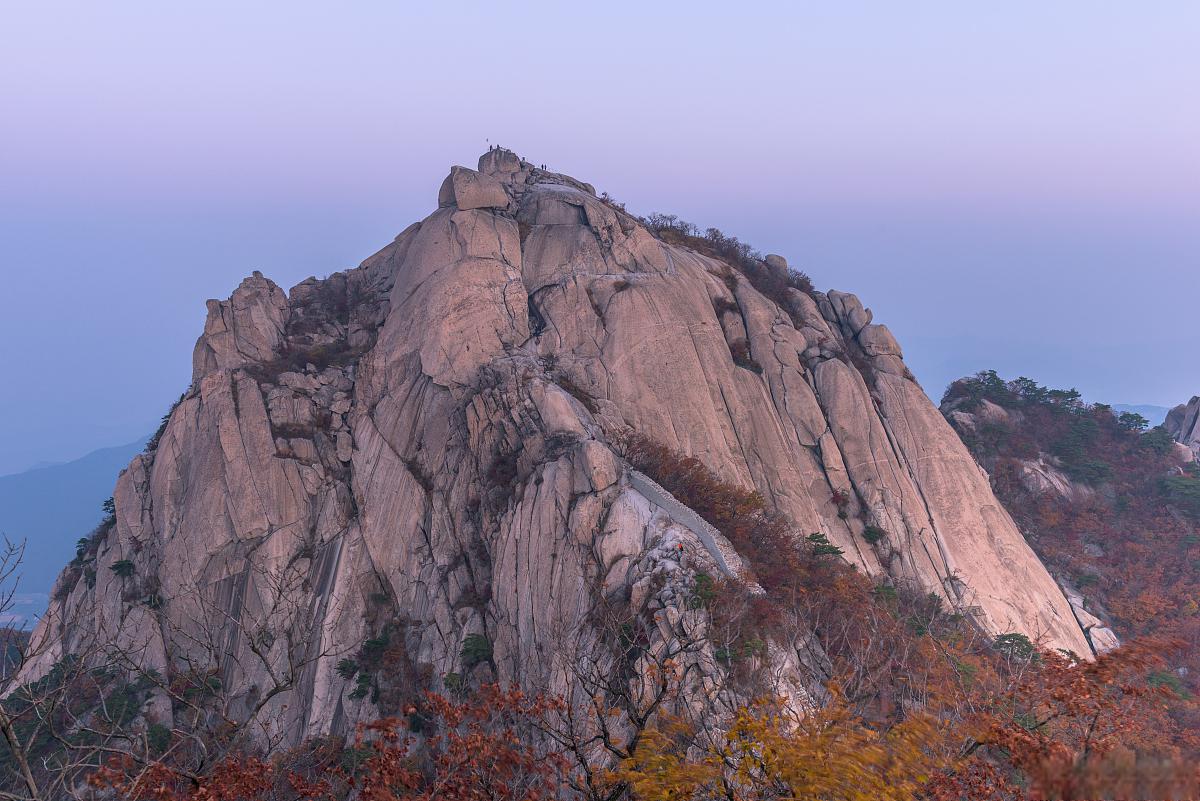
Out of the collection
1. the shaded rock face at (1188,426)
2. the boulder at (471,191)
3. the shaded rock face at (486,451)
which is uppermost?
the boulder at (471,191)

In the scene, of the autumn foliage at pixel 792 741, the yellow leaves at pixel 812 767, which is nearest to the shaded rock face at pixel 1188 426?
the autumn foliage at pixel 792 741

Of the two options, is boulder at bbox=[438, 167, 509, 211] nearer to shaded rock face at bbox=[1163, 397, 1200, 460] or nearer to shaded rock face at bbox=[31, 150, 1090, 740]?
Answer: shaded rock face at bbox=[31, 150, 1090, 740]

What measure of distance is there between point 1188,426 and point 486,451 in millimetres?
60043

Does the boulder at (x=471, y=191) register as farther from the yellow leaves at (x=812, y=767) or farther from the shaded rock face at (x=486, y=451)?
the yellow leaves at (x=812, y=767)

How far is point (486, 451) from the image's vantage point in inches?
1345

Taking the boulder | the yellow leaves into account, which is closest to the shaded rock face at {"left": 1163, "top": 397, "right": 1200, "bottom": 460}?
the boulder

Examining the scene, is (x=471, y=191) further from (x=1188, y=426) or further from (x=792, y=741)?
(x=1188, y=426)

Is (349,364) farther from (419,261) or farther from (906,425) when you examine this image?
(906,425)

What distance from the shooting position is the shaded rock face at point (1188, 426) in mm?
57050

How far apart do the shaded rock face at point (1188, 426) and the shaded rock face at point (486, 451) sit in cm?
3096

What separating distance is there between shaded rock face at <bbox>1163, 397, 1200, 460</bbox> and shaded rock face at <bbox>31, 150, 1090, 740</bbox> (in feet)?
102

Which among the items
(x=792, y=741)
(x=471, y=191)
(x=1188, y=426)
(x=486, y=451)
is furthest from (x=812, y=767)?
(x=1188, y=426)

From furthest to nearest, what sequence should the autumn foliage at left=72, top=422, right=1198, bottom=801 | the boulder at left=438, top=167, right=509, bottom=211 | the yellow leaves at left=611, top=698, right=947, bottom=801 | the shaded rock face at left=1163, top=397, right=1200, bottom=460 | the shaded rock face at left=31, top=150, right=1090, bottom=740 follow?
the shaded rock face at left=1163, top=397, right=1200, bottom=460, the boulder at left=438, top=167, right=509, bottom=211, the shaded rock face at left=31, top=150, right=1090, bottom=740, the yellow leaves at left=611, top=698, right=947, bottom=801, the autumn foliage at left=72, top=422, right=1198, bottom=801

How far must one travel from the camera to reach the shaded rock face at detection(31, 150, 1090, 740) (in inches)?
1254
